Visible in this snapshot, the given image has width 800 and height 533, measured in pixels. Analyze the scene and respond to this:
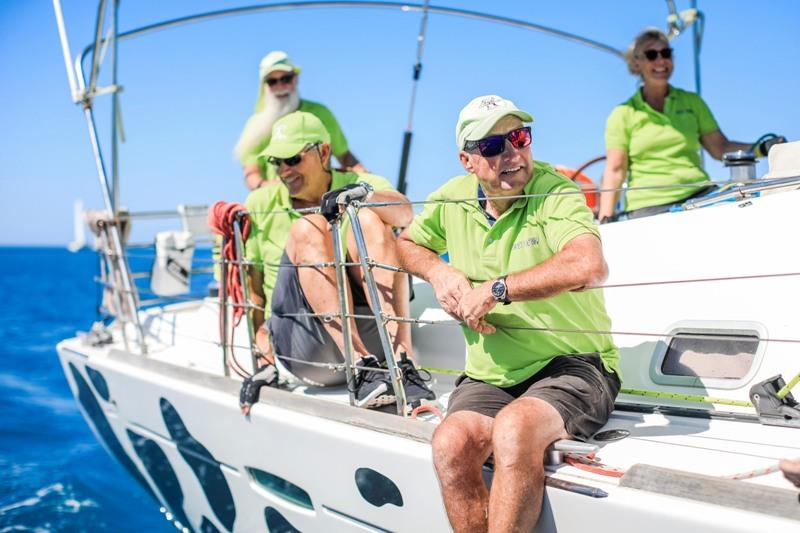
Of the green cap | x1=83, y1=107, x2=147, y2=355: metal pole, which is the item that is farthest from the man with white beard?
the green cap

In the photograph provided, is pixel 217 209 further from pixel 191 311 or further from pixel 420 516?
pixel 191 311

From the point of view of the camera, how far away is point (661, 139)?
4.36 m

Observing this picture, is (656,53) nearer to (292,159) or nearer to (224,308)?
(292,159)

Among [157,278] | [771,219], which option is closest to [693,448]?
[771,219]

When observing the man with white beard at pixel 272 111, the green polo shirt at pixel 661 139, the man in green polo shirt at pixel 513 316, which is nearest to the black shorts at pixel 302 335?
the man in green polo shirt at pixel 513 316

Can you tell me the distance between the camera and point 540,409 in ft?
6.95

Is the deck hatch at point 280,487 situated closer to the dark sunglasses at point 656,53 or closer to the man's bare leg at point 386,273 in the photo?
the man's bare leg at point 386,273

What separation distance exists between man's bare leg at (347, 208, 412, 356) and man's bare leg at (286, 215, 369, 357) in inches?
5.4

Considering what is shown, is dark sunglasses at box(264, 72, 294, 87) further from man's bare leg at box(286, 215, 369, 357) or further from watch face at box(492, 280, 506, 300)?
watch face at box(492, 280, 506, 300)

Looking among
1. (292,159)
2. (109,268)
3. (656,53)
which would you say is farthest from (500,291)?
(109,268)

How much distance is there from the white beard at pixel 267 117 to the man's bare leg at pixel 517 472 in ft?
11.2

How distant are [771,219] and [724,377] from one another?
2.16 feet

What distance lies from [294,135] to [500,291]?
165cm

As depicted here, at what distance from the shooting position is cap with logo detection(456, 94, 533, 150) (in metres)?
2.36
